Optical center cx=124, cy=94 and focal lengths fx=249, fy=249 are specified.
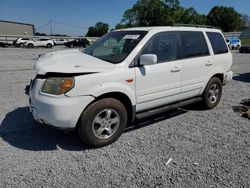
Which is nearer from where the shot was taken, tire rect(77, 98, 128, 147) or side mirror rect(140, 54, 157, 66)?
tire rect(77, 98, 128, 147)

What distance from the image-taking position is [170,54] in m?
4.59

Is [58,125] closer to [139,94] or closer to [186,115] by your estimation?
[139,94]

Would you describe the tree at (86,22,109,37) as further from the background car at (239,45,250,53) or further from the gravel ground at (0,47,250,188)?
the gravel ground at (0,47,250,188)

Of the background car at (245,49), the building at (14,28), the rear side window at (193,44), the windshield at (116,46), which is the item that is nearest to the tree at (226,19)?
the building at (14,28)

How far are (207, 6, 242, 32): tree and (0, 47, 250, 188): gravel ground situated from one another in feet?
327

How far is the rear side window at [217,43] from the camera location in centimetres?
553

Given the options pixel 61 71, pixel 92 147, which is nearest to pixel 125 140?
pixel 92 147

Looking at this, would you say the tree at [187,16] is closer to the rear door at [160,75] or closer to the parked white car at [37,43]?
the parked white car at [37,43]

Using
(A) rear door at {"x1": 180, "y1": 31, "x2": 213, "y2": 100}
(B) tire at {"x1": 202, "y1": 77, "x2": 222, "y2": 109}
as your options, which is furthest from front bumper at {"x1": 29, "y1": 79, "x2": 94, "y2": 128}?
(B) tire at {"x1": 202, "y1": 77, "x2": 222, "y2": 109}

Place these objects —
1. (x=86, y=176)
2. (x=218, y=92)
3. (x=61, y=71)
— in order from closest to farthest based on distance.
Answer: (x=86, y=176) < (x=61, y=71) < (x=218, y=92)

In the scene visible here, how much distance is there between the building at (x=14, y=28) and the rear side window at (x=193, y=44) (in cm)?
7689

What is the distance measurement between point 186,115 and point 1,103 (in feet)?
14.3

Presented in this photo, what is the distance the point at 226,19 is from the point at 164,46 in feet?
334

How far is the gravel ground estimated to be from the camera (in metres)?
3.09
